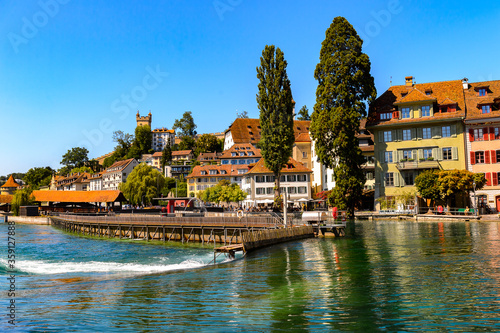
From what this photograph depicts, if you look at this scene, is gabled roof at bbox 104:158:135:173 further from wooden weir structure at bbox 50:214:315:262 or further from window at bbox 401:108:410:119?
window at bbox 401:108:410:119

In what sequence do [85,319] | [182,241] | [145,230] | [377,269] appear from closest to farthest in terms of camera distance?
[85,319] → [377,269] → [182,241] → [145,230]

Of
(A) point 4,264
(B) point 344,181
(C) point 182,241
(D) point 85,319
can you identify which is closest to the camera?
(D) point 85,319

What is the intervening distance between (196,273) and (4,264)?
1486cm

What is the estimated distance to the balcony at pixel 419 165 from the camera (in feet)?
187

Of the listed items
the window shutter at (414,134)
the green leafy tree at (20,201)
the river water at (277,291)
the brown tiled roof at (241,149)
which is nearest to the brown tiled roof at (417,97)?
the window shutter at (414,134)

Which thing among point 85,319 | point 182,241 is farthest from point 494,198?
point 85,319

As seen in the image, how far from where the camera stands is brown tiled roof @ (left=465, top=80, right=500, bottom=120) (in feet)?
182

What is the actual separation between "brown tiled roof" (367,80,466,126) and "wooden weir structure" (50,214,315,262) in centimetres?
2973

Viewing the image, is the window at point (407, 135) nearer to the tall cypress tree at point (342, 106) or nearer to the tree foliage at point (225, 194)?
the tall cypress tree at point (342, 106)

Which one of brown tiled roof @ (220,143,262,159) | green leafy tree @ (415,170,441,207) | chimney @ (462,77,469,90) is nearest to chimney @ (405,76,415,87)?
chimney @ (462,77,469,90)

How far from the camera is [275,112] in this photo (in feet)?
197

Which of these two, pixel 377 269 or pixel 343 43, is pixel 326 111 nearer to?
pixel 343 43

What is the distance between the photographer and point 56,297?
16.6m

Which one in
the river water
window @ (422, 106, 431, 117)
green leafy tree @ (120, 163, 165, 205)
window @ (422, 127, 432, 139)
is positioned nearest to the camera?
the river water
